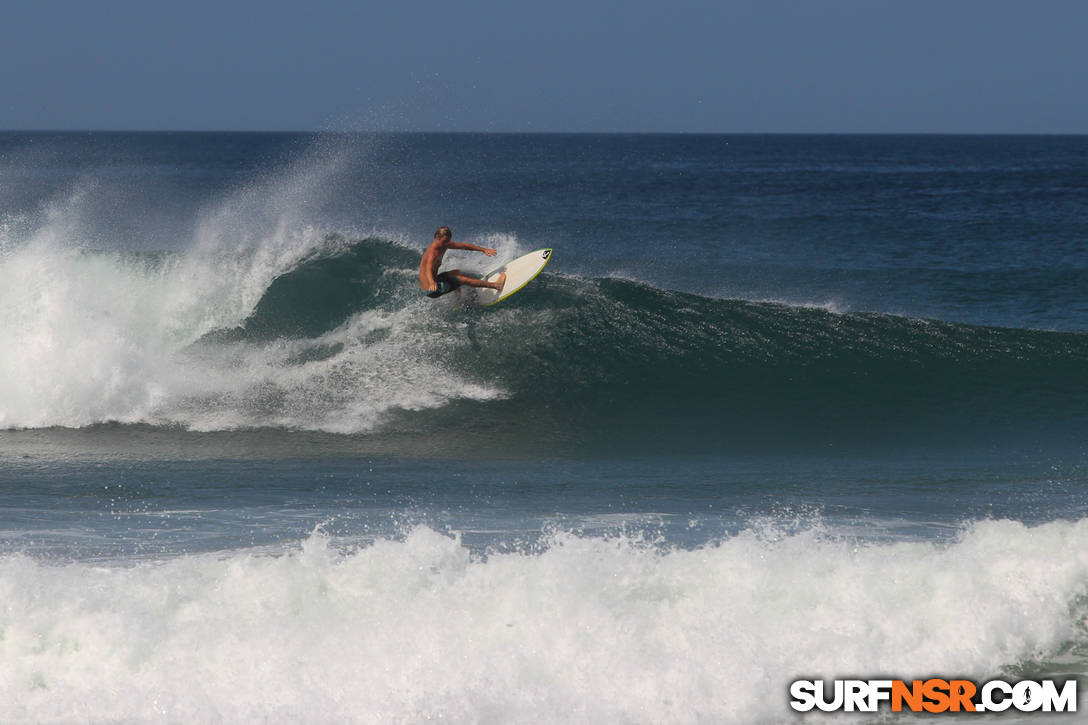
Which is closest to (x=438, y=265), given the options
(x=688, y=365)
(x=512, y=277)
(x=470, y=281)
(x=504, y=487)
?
(x=470, y=281)

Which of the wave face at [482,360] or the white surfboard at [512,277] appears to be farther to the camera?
the white surfboard at [512,277]

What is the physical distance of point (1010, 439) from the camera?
9.59 m

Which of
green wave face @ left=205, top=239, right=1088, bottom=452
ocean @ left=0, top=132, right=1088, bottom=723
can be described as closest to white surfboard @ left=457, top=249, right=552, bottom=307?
green wave face @ left=205, top=239, right=1088, bottom=452

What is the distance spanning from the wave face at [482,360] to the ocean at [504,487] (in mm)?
49

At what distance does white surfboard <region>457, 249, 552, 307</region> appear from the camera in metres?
11.5

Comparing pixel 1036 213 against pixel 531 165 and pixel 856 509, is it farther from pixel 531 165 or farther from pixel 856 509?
pixel 531 165

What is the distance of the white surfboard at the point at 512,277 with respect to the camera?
1153 cm

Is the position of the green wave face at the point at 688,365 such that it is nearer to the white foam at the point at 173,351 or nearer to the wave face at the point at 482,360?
the wave face at the point at 482,360

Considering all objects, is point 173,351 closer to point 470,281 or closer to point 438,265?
point 438,265

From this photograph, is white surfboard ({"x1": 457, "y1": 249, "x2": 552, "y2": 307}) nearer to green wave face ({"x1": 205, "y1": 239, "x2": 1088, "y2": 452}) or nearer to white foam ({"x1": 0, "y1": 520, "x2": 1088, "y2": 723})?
green wave face ({"x1": 205, "y1": 239, "x2": 1088, "y2": 452})

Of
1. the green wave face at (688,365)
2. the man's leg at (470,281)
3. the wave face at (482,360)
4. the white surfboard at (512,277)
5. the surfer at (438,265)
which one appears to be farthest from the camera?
the white surfboard at (512,277)

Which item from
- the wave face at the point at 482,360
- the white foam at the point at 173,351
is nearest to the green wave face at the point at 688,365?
the wave face at the point at 482,360

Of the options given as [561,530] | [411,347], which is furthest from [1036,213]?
[561,530]

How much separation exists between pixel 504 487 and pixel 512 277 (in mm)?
4005
